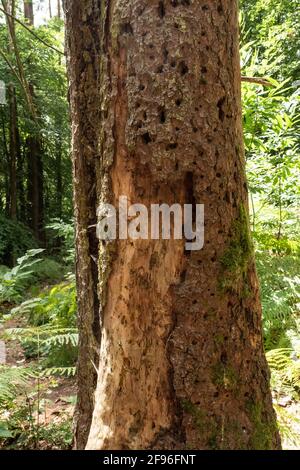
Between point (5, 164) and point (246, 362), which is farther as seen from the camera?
point (5, 164)

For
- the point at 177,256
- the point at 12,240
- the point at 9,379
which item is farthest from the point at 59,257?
the point at 177,256

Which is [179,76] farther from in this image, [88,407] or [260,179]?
[260,179]

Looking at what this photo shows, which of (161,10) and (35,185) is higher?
(35,185)

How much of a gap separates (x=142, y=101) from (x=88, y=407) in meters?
1.49

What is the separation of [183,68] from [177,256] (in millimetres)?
674

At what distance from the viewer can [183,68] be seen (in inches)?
51.1

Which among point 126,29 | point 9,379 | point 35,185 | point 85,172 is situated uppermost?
point 35,185

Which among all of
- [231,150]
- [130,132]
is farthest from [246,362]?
[130,132]

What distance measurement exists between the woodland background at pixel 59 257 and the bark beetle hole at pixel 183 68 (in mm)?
1090

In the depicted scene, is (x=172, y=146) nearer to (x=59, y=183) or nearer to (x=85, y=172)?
(x=85, y=172)

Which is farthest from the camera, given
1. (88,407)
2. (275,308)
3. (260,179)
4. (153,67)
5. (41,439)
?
(260,179)

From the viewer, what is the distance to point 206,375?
1414mm

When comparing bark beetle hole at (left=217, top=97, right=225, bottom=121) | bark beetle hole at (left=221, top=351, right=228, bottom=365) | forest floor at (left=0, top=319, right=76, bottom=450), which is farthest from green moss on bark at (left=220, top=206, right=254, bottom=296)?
forest floor at (left=0, top=319, right=76, bottom=450)

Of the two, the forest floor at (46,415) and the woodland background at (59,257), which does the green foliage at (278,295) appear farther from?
the forest floor at (46,415)
